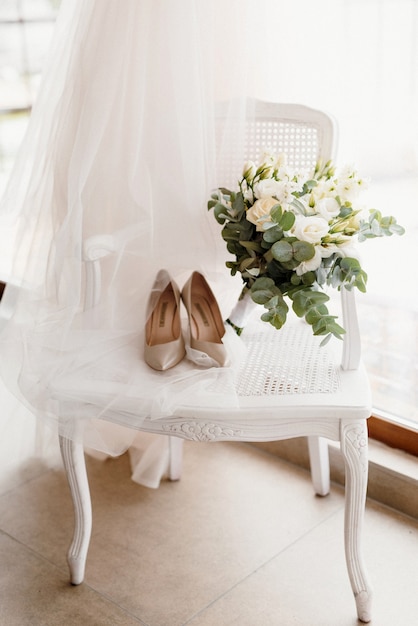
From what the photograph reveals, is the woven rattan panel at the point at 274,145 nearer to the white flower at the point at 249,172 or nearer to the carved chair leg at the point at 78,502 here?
the white flower at the point at 249,172

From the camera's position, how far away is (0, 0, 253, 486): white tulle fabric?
65.2 inches

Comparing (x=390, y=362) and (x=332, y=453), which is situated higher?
(x=390, y=362)

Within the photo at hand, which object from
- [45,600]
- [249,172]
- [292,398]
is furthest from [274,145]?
[45,600]

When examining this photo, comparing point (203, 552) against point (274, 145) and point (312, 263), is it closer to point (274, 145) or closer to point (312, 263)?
point (312, 263)

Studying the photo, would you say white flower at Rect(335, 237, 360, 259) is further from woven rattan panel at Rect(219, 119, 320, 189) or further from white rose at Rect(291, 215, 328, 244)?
woven rattan panel at Rect(219, 119, 320, 189)

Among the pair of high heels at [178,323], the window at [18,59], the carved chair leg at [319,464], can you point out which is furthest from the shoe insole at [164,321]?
the window at [18,59]

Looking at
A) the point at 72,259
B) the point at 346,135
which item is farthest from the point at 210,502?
the point at 346,135

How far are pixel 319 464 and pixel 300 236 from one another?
31.5 inches

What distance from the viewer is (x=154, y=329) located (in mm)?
1750

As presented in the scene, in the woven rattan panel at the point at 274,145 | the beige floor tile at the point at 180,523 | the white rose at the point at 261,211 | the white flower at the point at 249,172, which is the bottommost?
the beige floor tile at the point at 180,523

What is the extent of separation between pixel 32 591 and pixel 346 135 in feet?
4.50

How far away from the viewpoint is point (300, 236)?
1.50 m

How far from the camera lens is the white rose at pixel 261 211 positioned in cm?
155

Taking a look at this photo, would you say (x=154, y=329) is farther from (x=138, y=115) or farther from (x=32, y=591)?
(x=32, y=591)
